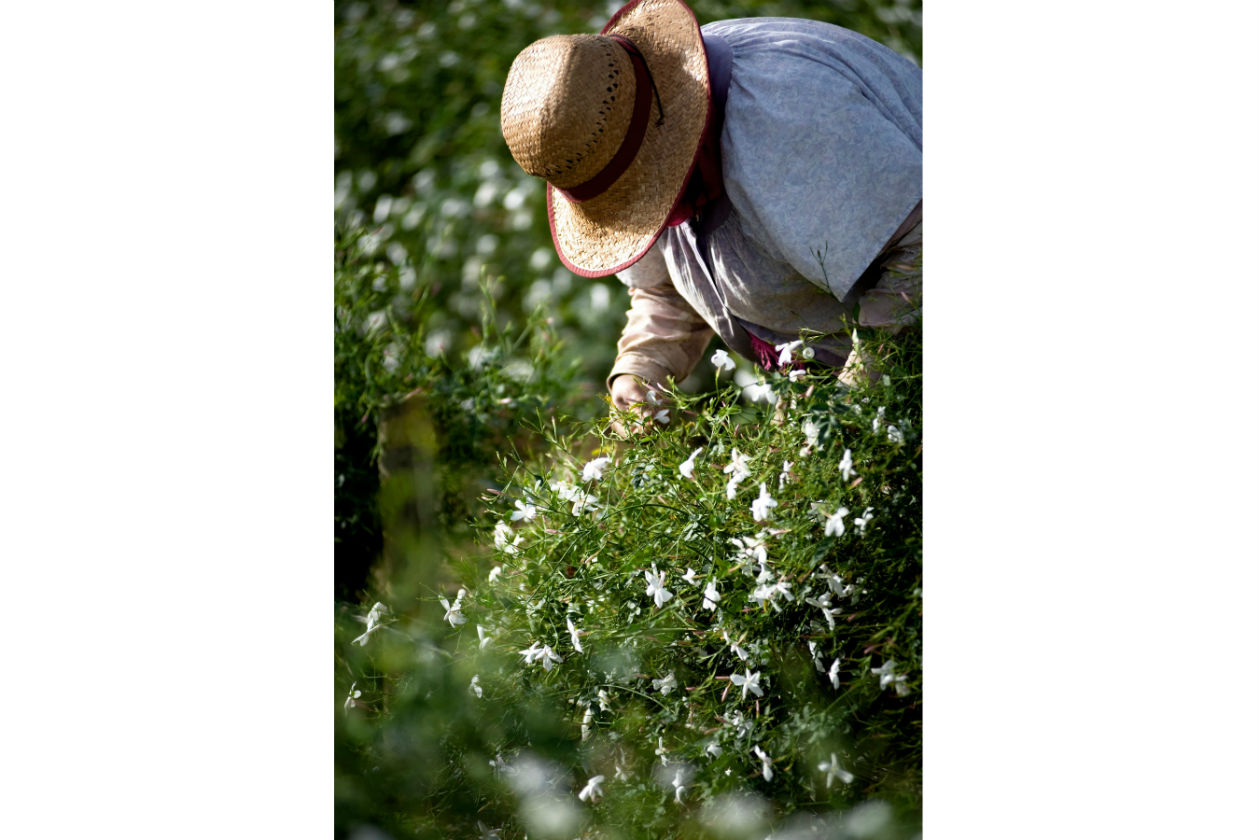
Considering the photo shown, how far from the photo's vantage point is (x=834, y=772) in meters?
1.28

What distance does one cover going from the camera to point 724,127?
1456 millimetres

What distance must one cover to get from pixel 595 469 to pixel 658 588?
206 millimetres

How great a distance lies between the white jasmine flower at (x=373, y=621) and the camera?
1.75 meters

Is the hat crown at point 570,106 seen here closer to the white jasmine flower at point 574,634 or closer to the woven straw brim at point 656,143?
the woven straw brim at point 656,143

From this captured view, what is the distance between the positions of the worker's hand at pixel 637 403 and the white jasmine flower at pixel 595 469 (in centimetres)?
7

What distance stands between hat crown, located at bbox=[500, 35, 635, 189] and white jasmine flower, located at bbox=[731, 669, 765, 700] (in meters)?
0.62

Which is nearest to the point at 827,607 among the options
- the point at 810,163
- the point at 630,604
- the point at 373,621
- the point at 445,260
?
the point at 630,604

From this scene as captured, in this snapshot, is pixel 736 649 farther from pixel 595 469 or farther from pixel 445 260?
pixel 445 260

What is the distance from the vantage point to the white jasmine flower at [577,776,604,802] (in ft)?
4.73

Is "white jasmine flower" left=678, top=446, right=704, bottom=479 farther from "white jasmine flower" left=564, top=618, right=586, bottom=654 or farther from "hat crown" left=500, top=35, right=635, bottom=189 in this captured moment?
"hat crown" left=500, top=35, right=635, bottom=189

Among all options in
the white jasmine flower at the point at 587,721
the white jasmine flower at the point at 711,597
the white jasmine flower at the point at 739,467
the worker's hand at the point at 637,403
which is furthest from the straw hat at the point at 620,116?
the white jasmine flower at the point at 587,721
